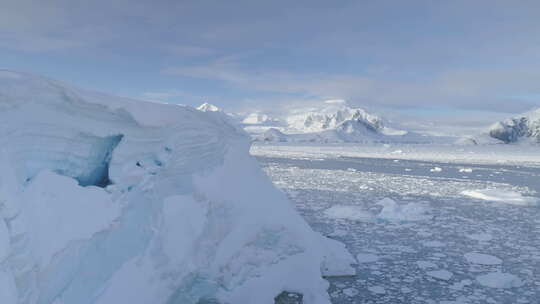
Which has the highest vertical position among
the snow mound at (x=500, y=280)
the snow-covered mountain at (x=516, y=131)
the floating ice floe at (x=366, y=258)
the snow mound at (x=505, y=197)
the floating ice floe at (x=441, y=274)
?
the snow-covered mountain at (x=516, y=131)

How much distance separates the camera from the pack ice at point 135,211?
11.9ft

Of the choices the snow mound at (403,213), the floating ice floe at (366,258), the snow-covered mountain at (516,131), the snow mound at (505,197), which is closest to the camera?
the floating ice floe at (366,258)

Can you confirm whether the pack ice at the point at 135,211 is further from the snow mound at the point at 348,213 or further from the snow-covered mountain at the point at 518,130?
the snow-covered mountain at the point at 518,130

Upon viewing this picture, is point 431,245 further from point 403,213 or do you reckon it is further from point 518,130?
point 518,130

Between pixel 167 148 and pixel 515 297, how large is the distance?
541cm

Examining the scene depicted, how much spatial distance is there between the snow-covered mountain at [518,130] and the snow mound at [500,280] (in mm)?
162946

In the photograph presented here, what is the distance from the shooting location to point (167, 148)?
5348 millimetres

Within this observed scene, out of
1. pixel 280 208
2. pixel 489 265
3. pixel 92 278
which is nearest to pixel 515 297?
pixel 489 265

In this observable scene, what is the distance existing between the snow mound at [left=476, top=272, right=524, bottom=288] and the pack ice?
2.13m

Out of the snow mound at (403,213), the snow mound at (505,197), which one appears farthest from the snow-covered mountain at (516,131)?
the snow mound at (403,213)

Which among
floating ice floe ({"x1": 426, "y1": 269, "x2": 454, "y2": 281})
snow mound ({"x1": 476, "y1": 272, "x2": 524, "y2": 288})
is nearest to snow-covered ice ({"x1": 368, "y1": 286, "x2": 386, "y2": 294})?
floating ice floe ({"x1": 426, "y1": 269, "x2": 454, "y2": 281})

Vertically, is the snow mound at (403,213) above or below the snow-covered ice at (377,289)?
above

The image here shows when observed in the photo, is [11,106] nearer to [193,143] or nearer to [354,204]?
[193,143]

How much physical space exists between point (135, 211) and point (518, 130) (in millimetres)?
176928
